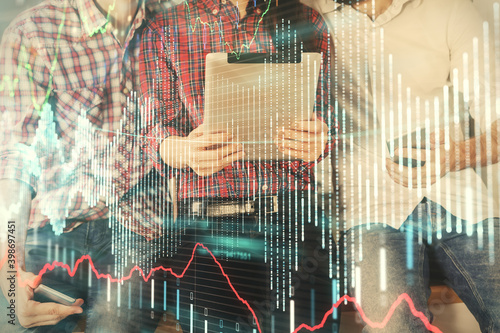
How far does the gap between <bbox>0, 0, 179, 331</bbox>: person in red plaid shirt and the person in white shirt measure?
713mm

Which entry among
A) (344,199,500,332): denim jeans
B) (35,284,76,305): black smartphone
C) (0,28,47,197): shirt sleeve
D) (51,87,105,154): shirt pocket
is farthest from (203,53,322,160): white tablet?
(35,284,76,305): black smartphone

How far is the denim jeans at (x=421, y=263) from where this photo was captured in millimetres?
806

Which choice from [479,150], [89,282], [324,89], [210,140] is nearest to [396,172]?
[479,150]

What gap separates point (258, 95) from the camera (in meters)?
1.08

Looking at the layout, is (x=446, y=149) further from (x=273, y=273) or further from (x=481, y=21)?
(x=273, y=273)

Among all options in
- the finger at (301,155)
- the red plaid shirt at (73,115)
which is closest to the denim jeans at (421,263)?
the finger at (301,155)

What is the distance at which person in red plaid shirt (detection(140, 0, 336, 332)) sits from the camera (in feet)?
3.30

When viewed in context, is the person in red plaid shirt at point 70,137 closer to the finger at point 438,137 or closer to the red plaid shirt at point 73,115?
the red plaid shirt at point 73,115

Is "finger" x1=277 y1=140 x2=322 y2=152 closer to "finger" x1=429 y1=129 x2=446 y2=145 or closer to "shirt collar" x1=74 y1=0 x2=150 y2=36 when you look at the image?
"finger" x1=429 y1=129 x2=446 y2=145

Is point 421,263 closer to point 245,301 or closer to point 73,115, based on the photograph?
point 245,301

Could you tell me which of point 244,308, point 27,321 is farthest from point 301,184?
point 27,321

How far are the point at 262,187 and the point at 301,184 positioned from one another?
0.12m

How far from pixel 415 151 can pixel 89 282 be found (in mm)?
1243

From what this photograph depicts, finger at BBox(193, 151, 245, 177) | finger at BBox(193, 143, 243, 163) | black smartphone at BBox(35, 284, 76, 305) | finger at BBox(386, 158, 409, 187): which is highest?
finger at BBox(193, 143, 243, 163)
